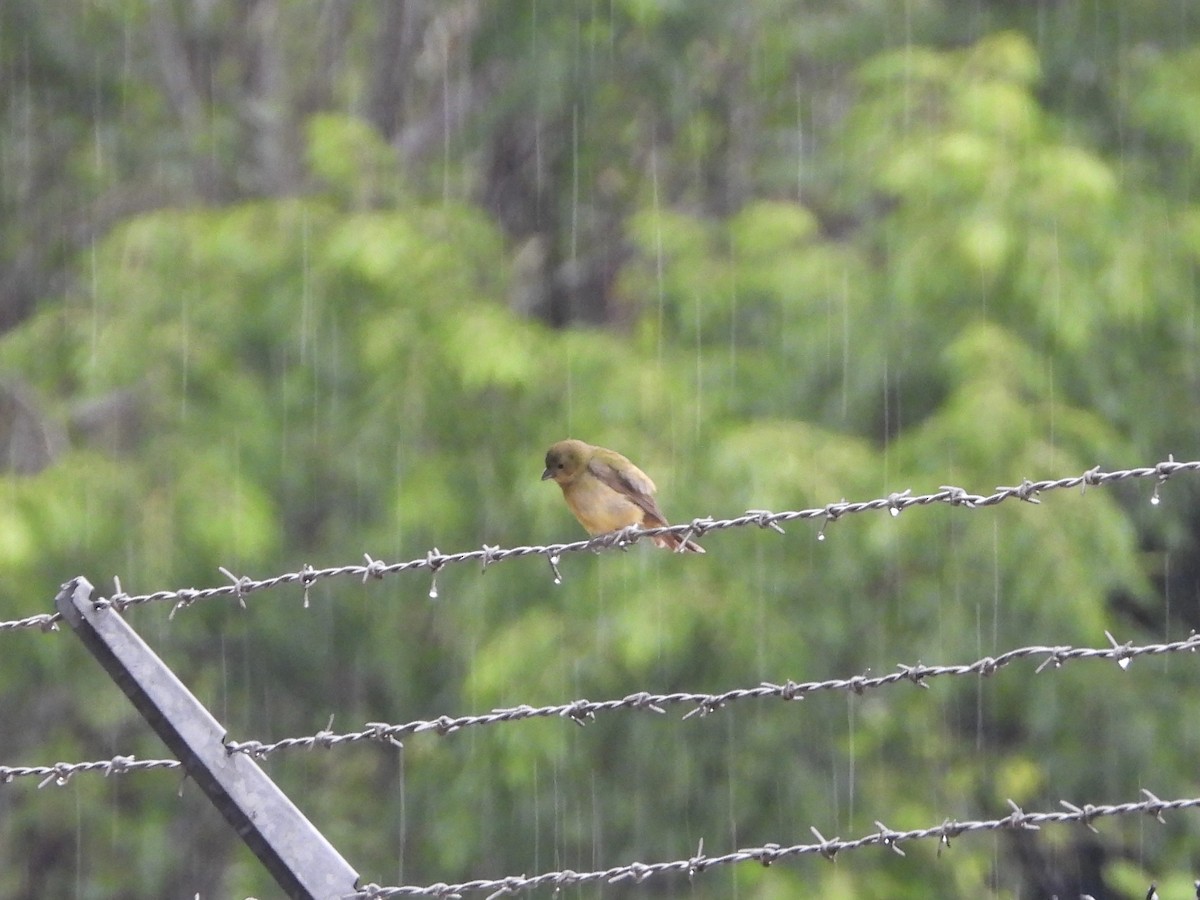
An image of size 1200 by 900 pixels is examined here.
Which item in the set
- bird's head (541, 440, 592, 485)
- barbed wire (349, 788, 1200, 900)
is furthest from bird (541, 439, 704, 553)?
barbed wire (349, 788, 1200, 900)

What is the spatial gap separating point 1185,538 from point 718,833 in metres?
2.63

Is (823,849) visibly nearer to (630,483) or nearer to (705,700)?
(705,700)

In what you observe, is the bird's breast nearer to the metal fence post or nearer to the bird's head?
→ the bird's head

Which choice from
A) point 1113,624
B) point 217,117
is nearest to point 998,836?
point 1113,624

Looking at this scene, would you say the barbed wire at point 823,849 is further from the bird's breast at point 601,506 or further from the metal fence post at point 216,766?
the bird's breast at point 601,506

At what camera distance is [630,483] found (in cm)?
688

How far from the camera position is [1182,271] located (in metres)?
8.09

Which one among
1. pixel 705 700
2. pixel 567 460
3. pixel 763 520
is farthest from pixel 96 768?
pixel 567 460

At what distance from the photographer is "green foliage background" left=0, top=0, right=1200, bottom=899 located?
774cm

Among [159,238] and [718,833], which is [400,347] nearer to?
[159,238]

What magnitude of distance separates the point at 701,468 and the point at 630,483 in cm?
114

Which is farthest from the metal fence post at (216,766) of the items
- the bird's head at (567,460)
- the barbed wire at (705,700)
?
the bird's head at (567,460)

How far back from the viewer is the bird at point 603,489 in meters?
6.82

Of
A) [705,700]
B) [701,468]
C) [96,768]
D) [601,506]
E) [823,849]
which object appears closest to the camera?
[823,849]
